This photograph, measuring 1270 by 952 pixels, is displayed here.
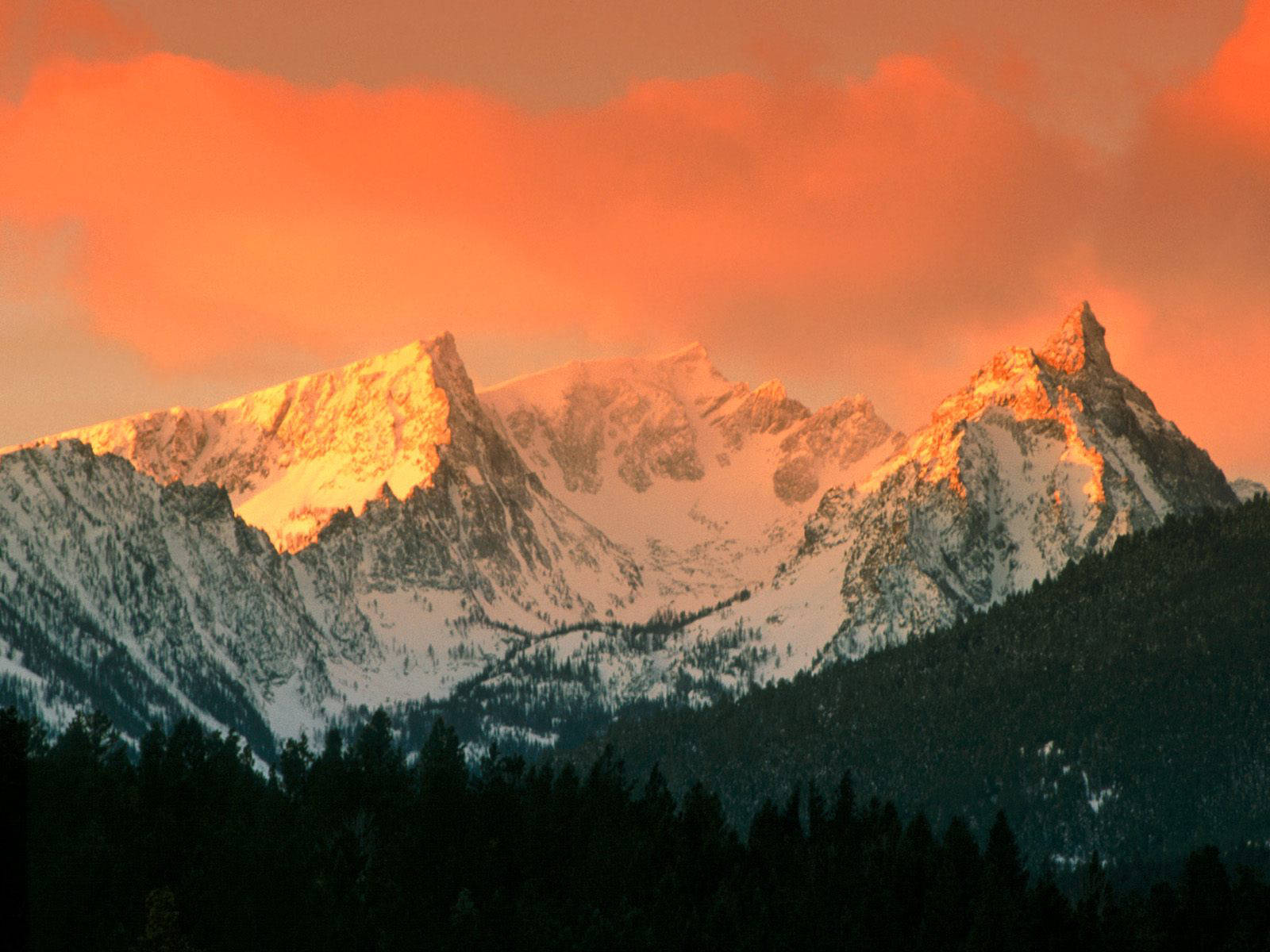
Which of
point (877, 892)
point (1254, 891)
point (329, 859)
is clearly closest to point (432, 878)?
point (329, 859)

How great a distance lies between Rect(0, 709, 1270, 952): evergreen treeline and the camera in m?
153

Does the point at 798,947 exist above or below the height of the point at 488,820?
below

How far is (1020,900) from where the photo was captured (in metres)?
171

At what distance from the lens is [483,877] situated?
17688cm

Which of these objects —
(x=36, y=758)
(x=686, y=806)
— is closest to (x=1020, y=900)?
(x=686, y=806)

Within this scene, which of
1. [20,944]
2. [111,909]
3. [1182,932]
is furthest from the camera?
[1182,932]

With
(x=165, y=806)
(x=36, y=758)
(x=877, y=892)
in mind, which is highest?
(x=36, y=758)

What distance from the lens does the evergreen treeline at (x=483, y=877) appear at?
153m

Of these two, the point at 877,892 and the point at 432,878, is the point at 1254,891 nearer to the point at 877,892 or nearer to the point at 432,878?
the point at 877,892

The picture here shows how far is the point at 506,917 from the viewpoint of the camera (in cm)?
15600

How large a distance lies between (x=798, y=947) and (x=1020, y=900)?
19576 millimetres

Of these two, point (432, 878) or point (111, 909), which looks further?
point (432, 878)

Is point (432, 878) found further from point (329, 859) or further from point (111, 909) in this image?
point (111, 909)

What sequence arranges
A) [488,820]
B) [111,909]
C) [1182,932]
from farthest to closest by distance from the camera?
[488,820]
[1182,932]
[111,909]
